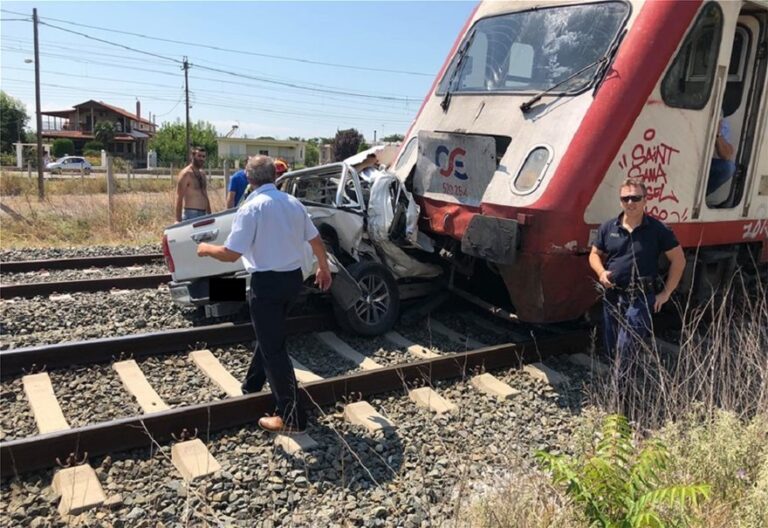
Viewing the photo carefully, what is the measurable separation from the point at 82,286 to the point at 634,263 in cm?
644

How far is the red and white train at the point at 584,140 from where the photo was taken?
5012mm

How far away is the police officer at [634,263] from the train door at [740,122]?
5.25 feet

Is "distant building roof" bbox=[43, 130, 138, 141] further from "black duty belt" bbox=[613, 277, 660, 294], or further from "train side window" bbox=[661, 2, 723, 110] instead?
"black duty belt" bbox=[613, 277, 660, 294]

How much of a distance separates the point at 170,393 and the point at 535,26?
473 centimetres

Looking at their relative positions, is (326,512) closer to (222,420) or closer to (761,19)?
(222,420)

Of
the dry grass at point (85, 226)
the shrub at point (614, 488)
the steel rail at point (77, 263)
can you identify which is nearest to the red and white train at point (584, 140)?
the shrub at point (614, 488)

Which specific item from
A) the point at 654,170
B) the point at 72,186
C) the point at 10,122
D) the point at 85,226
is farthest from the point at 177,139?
the point at 654,170

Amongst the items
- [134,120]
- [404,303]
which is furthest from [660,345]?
[134,120]

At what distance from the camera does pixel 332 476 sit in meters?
3.75

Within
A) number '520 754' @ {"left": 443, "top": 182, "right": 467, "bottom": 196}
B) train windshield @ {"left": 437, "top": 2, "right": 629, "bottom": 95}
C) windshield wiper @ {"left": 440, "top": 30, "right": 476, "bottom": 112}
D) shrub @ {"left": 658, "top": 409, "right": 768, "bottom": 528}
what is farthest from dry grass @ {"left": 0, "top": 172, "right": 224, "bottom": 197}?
shrub @ {"left": 658, "top": 409, "right": 768, "bottom": 528}

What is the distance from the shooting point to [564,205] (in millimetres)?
4902

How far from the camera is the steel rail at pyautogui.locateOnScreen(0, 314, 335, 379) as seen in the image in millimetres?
5074

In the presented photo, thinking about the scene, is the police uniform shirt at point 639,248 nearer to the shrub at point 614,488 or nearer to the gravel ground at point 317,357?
the shrub at point 614,488

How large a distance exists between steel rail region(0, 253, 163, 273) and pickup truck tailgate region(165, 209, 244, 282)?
3991mm
